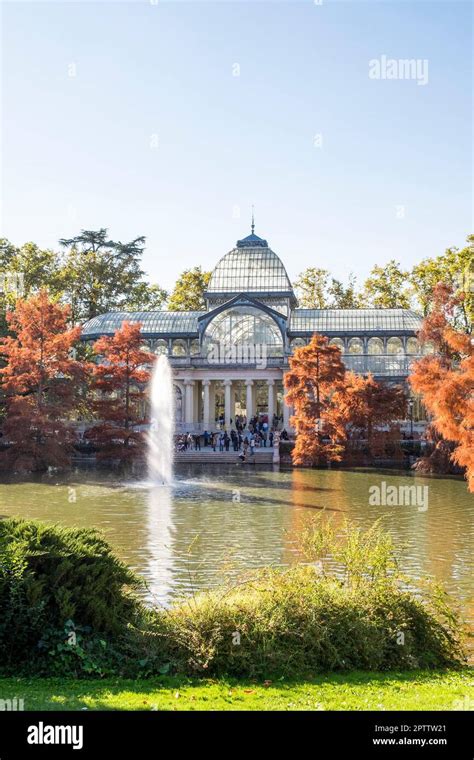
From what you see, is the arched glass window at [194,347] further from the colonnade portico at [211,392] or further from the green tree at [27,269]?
the green tree at [27,269]

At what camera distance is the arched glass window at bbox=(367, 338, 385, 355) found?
214 feet

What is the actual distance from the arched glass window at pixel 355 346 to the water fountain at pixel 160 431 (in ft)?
50.3

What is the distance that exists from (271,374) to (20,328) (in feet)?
80.9

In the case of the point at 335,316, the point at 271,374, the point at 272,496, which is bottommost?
the point at 272,496

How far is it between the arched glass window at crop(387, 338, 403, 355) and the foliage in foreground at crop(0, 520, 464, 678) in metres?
54.9

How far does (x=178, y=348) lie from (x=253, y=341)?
6.23 meters

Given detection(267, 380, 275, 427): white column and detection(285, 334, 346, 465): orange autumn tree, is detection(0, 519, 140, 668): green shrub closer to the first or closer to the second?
detection(285, 334, 346, 465): orange autumn tree

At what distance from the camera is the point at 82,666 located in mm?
9625

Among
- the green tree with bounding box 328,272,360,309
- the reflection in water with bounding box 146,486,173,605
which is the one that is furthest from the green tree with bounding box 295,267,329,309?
the reflection in water with bounding box 146,486,173,605

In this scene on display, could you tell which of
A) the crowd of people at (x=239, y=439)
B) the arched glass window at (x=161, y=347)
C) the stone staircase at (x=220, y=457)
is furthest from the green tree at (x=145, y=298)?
the stone staircase at (x=220, y=457)

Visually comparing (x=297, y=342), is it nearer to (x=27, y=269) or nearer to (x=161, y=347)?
(x=161, y=347)

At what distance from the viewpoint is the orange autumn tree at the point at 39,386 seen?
42.4 meters
